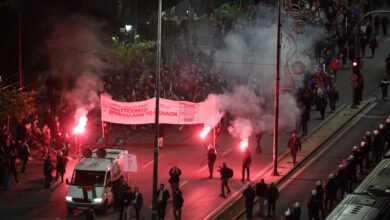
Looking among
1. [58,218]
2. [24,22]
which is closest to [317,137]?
[58,218]

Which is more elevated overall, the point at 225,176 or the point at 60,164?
the point at 60,164

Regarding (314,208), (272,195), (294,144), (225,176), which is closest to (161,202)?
(225,176)

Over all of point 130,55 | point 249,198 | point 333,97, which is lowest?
point 249,198

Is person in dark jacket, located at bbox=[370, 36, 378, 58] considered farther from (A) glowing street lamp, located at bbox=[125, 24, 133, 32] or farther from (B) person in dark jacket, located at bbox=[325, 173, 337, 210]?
(B) person in dark jacket, located at bbox=[325, 173, 337, 210]

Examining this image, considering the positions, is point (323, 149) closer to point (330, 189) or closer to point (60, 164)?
point (330, 189)

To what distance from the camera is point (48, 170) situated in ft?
78.9

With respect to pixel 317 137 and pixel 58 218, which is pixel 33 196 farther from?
pixel 317 137

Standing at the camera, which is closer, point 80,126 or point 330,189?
point 330,189

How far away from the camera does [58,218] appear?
21.4 meters

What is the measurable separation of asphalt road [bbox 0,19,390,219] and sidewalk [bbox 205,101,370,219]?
14.8 inches

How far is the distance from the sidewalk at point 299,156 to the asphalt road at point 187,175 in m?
0.38

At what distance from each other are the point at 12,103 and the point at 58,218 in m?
8.22

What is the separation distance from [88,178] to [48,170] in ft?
8.52

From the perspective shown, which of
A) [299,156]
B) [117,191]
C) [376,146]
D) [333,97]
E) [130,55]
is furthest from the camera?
[130,55]
